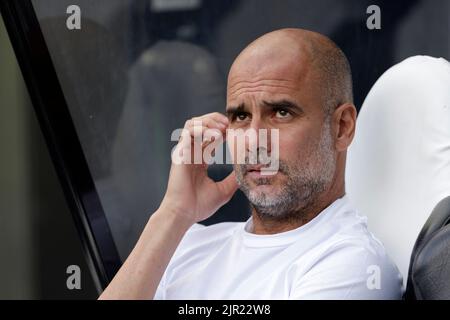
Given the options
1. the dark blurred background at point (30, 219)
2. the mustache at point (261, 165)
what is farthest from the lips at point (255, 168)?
the dark blurred background at point (30, 219)

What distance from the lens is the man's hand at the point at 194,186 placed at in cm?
174

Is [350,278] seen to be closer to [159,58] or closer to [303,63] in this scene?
[303,63]

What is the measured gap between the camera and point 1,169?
2.64 m

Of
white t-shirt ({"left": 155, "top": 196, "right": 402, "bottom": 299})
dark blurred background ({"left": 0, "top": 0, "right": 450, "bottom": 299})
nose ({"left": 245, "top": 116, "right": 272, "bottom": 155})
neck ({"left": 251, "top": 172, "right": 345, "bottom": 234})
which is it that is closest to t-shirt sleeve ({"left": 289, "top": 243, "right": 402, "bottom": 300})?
white t-shirt ({"left": 155, "top": 196, "right": 402, "bottom": 299})

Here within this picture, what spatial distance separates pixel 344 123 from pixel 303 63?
5.8 inches

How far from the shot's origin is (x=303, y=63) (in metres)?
1.61

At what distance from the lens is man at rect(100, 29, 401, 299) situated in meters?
1.56

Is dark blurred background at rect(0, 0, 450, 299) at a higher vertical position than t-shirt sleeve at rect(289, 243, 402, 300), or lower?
higher

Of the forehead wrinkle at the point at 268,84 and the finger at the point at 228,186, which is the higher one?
the forehead wrinkle at the point at 268,84

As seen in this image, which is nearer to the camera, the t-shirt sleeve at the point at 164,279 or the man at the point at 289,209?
the man at the point at 289,209

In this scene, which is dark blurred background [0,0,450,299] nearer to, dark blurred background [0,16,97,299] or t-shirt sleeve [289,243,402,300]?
t-shirt sleeve [289,243,402,300]

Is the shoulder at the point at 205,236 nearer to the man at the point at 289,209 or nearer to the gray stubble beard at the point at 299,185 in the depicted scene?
the man at the point at 289,209

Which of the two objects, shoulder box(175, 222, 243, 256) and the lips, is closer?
the lips

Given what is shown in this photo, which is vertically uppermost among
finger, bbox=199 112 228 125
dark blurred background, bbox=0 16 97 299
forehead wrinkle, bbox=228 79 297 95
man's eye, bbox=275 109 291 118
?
forehead wrinkle, bbox=228 79 297 95
